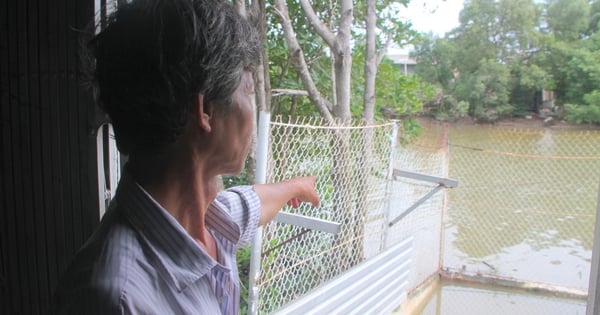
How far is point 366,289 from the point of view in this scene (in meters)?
1.79

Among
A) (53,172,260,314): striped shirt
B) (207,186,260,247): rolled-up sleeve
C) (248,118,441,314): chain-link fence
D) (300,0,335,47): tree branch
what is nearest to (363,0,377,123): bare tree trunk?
(300,0,335,47): tree branch

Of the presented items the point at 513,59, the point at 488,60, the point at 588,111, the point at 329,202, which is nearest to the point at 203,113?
the point at 329,202

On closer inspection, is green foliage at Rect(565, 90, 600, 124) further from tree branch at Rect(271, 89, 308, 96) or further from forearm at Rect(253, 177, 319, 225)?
forearm at Rect(253, 177, 319, 225)

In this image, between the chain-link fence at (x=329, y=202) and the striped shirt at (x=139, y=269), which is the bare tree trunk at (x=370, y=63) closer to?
the chain-link fence at (x=329, y=202)

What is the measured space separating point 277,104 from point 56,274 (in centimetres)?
251

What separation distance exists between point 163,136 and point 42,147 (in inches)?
23.2

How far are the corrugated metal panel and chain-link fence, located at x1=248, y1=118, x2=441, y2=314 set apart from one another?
246mm

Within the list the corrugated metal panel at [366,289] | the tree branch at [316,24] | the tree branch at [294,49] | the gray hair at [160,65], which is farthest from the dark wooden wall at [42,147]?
the tree branch at [316,24]

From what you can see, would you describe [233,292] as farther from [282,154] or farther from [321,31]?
[321,31]

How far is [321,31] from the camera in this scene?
2.93 m

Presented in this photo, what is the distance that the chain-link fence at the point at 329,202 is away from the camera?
1.89 meters

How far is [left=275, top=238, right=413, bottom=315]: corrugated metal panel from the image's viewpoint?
4.70 feet

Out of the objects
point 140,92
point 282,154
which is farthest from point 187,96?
point 282,154

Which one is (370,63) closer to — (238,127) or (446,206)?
(446,206)
